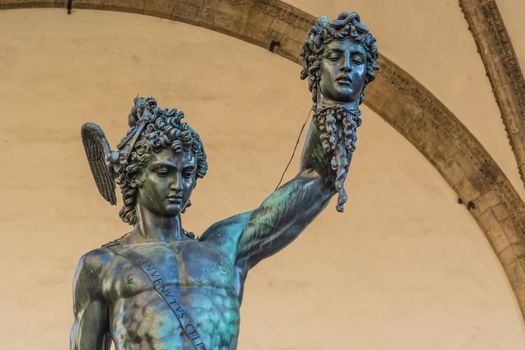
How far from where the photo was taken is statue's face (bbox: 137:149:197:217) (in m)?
3.67

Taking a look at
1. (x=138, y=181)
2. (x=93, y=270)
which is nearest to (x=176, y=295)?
(x=93, y=270)

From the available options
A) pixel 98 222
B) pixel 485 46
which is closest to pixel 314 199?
pixel 98 222

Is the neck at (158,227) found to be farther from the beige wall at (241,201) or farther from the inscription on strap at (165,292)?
the beige wall at (241,201)

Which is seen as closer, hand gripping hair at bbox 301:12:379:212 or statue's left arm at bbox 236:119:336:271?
hand gripping hair at bbox 301:12:379:212

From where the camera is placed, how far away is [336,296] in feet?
31.2

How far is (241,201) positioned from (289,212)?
596 cm

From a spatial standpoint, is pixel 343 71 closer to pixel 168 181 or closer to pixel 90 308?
pixel 168 181

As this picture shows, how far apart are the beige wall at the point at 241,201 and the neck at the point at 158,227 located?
17.6 ft

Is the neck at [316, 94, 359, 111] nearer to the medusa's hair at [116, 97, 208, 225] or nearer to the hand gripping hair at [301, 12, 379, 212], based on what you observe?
the hand gripping hair at [301, 12, 379, 212]

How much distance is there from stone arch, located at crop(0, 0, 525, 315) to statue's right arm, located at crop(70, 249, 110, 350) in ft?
21.9

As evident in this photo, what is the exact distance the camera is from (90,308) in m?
3.62

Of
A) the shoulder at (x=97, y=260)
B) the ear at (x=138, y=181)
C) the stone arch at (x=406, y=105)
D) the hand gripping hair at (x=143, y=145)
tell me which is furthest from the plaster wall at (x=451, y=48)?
the shoulder at (x=97, y=260)

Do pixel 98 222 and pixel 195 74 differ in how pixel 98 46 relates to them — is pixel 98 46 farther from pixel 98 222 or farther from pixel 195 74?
pixel 98 222

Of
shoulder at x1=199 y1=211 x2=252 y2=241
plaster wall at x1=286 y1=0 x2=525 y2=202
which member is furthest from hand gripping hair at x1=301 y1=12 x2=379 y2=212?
plaster wall at x1=286 y1=0 x2=525 y2=202
